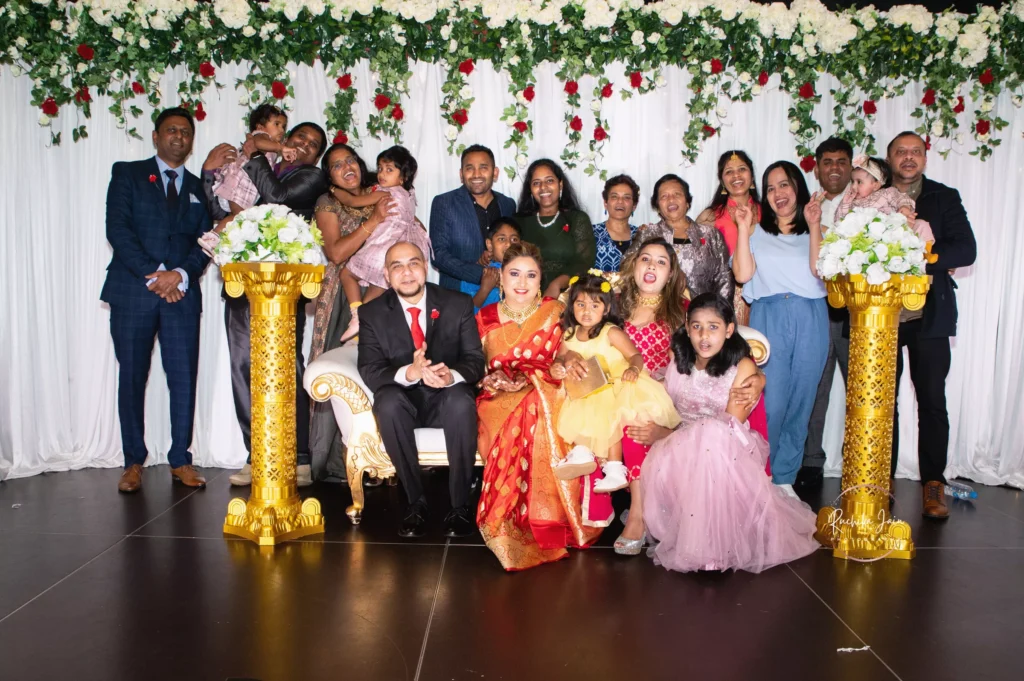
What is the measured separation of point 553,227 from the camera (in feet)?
16.3

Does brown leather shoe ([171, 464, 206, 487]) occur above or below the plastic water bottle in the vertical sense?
below

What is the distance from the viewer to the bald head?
4.12 m

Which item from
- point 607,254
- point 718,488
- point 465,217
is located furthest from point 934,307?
point 465,217

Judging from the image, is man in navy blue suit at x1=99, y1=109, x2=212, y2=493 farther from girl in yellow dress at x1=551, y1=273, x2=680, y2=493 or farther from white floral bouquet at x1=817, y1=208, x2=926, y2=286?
white floral bouquet at x1=817, y1=208, x2=926, y2=286

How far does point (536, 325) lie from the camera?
13.6ft

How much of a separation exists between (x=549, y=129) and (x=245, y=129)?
2.04 metres

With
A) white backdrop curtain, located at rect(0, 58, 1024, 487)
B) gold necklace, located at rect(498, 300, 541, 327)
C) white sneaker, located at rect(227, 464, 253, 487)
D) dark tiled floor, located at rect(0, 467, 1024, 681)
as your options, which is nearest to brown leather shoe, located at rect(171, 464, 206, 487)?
white sneaker, located at rect(227, 464, 253, 487)

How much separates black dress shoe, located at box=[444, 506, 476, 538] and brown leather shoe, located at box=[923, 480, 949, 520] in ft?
8.02

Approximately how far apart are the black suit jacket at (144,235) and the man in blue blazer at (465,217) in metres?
1.45

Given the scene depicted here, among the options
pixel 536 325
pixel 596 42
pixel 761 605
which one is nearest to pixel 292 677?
pixel 761 605

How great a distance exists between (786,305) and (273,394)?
9.31ft

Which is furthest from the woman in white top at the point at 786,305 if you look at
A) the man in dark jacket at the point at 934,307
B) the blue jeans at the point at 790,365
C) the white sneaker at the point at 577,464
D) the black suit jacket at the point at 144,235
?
the black suit jacket at the point at 144,235

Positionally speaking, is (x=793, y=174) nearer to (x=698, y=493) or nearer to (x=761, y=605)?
(x=698, y=493)

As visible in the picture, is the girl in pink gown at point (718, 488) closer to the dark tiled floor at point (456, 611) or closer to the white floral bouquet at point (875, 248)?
the dark tiled floor at point (456, 611)
